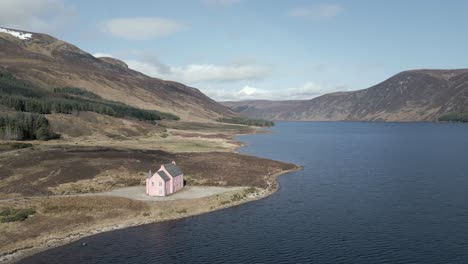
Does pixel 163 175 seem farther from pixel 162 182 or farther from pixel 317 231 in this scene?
pixel 317 231

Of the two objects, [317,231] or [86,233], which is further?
[86,233]

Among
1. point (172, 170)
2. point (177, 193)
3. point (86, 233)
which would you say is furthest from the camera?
point (172, 170)

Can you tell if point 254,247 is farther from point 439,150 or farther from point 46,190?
point 439,150

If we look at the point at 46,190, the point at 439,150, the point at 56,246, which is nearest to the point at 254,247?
the point at 56,246

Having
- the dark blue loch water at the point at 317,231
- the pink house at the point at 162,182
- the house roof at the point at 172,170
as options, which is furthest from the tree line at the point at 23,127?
the dark blue loch water at the point at 317,231

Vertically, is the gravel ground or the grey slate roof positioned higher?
the grey slate roof

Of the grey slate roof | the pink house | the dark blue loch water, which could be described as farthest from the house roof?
the dark blue loch water

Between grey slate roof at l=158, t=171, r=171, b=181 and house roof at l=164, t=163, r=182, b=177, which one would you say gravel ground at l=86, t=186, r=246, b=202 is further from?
house roof at l=164, t=163, r=182, b=177

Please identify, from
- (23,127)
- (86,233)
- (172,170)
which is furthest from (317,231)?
(23,127)

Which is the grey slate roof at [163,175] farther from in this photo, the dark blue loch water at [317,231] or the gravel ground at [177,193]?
the dark blue loch water at [317,231]
